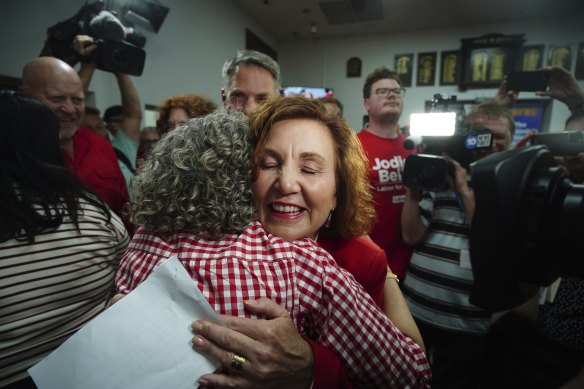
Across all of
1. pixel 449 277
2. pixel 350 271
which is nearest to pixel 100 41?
pixel 350 271

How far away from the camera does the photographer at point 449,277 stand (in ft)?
5.01

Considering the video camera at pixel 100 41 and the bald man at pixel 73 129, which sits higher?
the video camera at pixel 100 41

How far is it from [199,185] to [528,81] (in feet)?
6.25

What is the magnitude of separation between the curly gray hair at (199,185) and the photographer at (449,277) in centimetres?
121

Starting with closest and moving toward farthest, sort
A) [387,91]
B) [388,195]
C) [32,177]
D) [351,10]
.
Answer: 1. [32,177]
2. [388,195]
3. [387,91]
4. [351,10]

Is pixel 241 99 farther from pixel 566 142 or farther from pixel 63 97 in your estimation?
pixel 566 142

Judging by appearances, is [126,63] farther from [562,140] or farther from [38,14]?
[562,140]

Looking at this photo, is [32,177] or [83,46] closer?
[32,177]

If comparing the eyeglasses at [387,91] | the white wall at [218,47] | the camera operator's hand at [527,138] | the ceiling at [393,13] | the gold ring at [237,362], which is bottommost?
the gold ring at [237,362]

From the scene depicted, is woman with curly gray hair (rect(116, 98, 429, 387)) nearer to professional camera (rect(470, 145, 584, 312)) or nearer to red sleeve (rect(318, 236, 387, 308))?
red sleeve (rect(318, 236, 387, 308))

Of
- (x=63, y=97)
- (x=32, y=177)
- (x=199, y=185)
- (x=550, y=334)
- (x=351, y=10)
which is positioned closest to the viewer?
(x=199, y=185)

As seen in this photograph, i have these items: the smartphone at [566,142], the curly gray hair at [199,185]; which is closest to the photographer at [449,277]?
the smartphone at [566,142]

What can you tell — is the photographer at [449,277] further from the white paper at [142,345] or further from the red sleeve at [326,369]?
the white paper at [142,345]

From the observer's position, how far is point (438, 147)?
1.54 m
